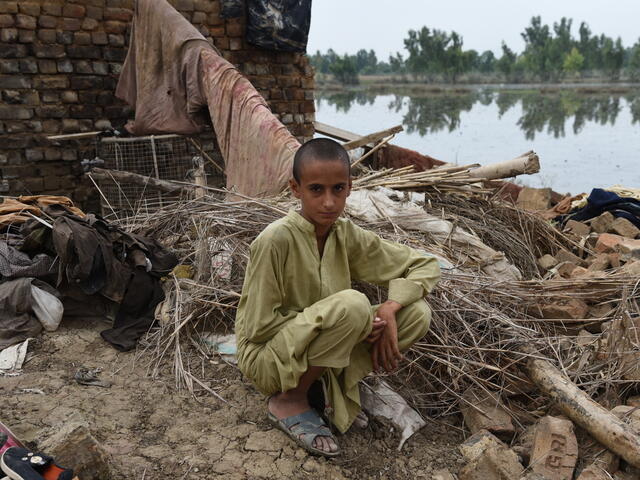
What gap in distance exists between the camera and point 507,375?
2654 mm

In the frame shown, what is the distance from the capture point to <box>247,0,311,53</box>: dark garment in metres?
6.03

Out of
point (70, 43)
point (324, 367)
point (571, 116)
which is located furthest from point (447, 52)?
point (324, 367)

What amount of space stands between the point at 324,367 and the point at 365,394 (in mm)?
503

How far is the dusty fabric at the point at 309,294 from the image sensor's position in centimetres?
195

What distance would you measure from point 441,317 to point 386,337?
75 centimetres

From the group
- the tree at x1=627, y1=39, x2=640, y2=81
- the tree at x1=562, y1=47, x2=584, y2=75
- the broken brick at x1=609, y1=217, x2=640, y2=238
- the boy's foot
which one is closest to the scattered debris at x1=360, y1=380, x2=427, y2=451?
the boy's foot

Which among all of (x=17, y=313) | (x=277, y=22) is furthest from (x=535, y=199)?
(x=17, y=313)

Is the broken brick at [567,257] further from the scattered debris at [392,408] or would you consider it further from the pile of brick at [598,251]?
the scattered debris at [392,408]

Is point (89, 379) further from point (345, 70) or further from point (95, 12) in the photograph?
point (345, 70)

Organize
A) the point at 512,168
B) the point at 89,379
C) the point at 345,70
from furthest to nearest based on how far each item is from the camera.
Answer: the point at 345,70, the point at 512,168, the point at 89,379

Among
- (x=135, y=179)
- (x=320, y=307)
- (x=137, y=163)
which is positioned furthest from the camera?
(x=137, y=163)

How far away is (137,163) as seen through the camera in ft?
17.3

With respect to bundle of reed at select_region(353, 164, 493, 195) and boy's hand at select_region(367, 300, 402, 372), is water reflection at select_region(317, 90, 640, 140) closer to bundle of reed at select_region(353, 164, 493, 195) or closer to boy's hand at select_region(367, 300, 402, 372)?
bundle of reed at select_region(353, 164, 493, 195)

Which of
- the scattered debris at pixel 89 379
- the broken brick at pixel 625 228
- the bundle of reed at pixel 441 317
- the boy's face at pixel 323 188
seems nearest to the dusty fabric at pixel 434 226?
the bundle of reed at pixel 441 317
